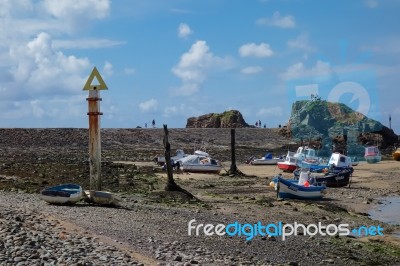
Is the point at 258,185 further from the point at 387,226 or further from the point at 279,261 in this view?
the point at 279,261

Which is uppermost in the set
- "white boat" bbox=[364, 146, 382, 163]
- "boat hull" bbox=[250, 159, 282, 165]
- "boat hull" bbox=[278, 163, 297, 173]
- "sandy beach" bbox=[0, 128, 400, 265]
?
"white boat" bbox=[364, 146, 382, 163]

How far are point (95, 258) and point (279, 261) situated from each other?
4.58m

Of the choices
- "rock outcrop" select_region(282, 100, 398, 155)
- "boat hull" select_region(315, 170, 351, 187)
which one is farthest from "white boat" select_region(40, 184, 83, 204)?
"rock outcrop" select_region(282, 100, 398, 155)

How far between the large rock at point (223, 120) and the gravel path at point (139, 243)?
8866 centimetres

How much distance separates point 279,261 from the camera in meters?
13.6

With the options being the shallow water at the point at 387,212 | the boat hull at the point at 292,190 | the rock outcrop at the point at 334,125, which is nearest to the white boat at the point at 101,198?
the boat hull at the point at 292,190

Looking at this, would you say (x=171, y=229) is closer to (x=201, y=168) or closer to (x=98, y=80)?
(x=98, y=80)

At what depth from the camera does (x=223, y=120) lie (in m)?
108

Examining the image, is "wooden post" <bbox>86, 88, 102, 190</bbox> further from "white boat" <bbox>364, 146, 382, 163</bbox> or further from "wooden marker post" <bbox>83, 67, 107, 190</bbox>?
"white boat" <bbox>364, 146, 382, 163</bbox>

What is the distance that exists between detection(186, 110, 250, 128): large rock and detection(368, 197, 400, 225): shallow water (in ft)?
247

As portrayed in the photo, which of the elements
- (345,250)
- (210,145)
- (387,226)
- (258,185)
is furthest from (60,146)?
(345,250)

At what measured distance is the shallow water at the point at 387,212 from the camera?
2360 cm

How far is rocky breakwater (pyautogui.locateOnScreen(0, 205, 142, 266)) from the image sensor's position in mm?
10930

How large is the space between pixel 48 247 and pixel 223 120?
96.3 m
